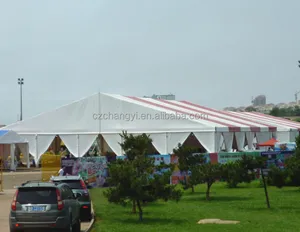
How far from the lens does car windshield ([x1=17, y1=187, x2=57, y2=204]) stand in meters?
15.8

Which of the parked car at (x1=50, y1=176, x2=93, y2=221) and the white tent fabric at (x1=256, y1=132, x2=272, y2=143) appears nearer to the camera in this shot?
the parked car at (x1=50, y1=176, x2=93, y2=221)

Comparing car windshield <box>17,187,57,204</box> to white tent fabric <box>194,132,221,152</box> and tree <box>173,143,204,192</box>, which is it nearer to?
tree <box>173,143,204,192</box>

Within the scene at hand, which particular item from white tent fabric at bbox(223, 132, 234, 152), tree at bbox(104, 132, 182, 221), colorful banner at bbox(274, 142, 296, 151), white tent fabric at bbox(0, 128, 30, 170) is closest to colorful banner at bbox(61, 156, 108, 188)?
tree at bbox(104, 132, 182, 221)

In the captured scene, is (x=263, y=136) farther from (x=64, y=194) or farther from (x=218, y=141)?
(x=64, y=194)

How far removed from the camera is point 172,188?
2053 centimetres

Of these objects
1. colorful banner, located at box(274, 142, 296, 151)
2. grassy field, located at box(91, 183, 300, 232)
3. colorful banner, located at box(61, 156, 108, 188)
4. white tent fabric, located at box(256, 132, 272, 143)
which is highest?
white tent fabric, located at box(256, 132, 272, 143)

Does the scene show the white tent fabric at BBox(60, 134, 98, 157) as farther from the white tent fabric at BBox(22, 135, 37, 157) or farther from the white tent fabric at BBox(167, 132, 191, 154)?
the white tent fabric at BBox(167, 132, 191, 154)

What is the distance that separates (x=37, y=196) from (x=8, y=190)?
19115 mm

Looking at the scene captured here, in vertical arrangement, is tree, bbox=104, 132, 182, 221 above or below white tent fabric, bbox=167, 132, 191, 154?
below

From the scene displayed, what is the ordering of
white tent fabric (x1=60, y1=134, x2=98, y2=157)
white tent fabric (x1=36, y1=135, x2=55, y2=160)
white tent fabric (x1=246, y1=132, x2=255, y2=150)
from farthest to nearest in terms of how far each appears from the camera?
white tent fabric (x1=246, y1=132, x2=255, y2=150), white tent fabric (x1=36, y1=135, x2=55, y2=160), white tent fabric (x1=60, y1=134, x2=98, y2=157)

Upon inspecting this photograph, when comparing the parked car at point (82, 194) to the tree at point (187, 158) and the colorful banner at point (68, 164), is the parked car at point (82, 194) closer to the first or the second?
the tree at point (187, 158)

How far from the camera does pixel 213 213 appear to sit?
70.2 feet

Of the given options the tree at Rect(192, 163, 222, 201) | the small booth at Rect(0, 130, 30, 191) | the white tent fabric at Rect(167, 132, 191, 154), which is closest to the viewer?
the tree at Rect(192, 163, 222, 201)

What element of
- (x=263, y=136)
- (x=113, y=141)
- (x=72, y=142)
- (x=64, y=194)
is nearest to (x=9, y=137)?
(x=72, y=142)
